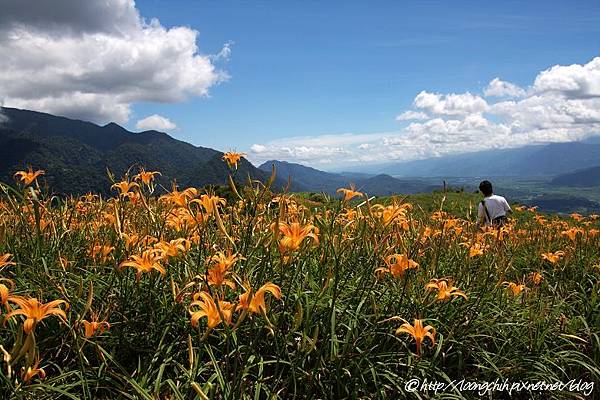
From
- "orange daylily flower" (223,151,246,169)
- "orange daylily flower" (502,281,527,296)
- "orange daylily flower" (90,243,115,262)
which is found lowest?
"orange daylily flower" (502,281,527,296)

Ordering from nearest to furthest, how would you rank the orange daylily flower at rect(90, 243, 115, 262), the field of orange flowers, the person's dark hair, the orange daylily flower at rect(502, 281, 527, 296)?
the field of orange flowers < the orange daylily flower at rect(90, 243, 115, 262) < the orange daylily flower at rect(502, 281, 527, 296) < the person's dark hair

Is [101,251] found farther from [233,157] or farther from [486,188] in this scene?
[486,188]

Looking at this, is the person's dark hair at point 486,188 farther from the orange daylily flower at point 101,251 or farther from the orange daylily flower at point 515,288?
the orange daylily flower at point 101,251

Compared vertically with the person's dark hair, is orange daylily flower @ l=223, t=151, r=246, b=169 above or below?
above

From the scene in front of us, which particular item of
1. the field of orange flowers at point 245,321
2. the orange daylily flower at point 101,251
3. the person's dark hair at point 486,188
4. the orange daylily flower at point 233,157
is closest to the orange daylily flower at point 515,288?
the field of orange flowers at point 245,321

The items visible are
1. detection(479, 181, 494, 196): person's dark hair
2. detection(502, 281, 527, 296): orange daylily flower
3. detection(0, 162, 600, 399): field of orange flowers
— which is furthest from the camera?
detection(479, 181, 494, 196): person's dark hair

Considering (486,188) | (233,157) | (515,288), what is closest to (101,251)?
(233,157)

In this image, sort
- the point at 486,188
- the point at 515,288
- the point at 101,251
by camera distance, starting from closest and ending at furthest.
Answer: the point at 101,251, the point at 515,288, the point at 486,188

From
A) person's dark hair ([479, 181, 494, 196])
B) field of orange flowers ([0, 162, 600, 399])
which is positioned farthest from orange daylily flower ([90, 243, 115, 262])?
person's dark hair ([479, 181, 494, 196])

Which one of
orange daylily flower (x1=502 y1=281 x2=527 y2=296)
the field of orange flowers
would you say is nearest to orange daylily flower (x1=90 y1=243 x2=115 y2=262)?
the field of orange flowers

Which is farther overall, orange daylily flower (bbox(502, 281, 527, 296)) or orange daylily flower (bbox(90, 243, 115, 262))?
orange daylily flower (bbox(502, 281, 527, 296))

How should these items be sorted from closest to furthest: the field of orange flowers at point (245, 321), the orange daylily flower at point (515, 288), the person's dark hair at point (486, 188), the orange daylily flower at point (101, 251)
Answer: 1. the field of orange flowers at point (245, 321)
2. the orange daylily flower at point (101, 251)
3. the orange daylily flower at point (515, 288)
4. the person's dark hair at point (486, 188)

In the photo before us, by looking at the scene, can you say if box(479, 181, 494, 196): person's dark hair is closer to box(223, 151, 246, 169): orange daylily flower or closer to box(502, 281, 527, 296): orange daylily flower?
box(502, 281, 527, 296): orange daylily flower

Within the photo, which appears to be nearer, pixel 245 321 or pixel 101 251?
pixel 245 321
